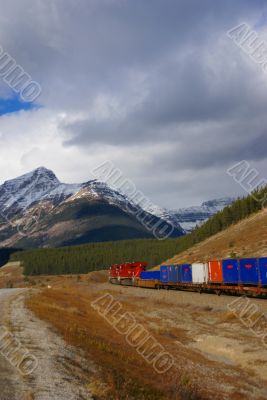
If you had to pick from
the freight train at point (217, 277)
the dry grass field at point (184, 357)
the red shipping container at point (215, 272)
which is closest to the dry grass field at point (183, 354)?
the dry grass field at point (184, 357)

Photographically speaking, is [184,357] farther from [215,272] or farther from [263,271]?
[215,272]

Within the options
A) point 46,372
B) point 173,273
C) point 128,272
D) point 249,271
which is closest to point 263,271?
point 249,271

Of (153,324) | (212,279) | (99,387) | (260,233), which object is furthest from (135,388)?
(260,233)

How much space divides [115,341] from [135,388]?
→ 10096 millimetres

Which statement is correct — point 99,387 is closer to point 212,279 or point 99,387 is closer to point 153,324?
point 153,324

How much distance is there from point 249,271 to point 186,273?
53.6 feet

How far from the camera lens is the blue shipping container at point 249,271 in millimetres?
37062

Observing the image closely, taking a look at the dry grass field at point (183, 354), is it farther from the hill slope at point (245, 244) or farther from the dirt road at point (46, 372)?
the hill slope at point (245, 244)

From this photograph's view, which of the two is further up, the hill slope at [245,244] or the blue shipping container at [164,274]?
the hill slope at [245,244]

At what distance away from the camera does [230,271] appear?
41500 mm

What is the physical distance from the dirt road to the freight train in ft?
72.1

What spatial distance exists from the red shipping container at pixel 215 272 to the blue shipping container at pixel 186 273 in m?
5.90

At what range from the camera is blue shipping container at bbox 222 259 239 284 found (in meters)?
40.6

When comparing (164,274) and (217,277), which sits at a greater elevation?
(164,274)
